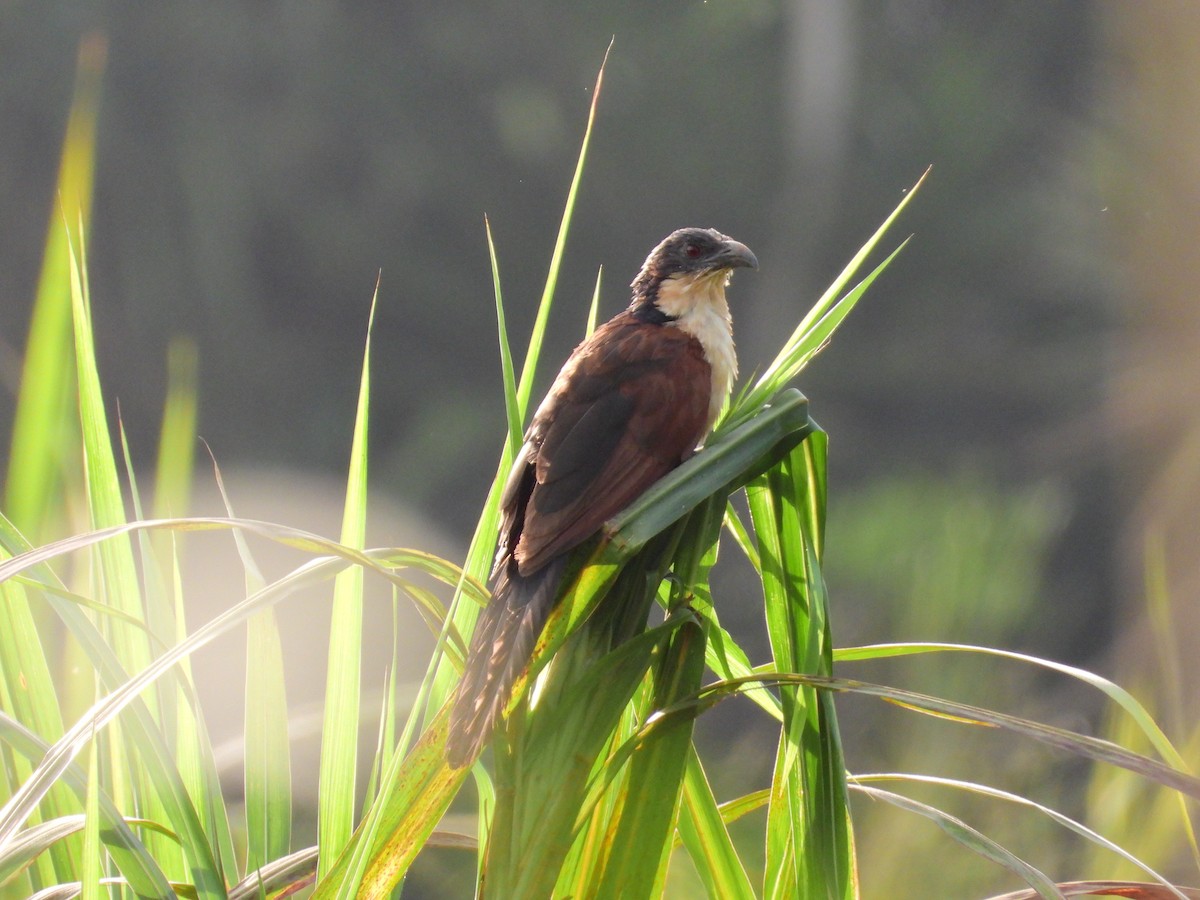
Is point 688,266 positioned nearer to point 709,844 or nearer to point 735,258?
point 735,258

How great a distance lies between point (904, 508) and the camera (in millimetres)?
3617

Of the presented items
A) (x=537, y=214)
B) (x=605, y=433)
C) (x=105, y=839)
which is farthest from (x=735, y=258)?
A: (x=537, y=214)

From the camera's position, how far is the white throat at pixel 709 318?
1.48 m

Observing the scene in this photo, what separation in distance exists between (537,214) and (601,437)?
780cm

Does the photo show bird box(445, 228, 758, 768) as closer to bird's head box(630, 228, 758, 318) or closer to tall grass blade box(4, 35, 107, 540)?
bird's head box(630, 228, 758, 318)

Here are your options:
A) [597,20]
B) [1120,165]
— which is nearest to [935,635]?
[1120,165]

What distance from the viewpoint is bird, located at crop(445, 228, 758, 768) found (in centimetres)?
78

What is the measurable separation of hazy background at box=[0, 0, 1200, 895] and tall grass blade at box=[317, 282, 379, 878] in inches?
237

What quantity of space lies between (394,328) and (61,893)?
825 cm

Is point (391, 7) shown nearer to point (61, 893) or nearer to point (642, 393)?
point (642, 393)

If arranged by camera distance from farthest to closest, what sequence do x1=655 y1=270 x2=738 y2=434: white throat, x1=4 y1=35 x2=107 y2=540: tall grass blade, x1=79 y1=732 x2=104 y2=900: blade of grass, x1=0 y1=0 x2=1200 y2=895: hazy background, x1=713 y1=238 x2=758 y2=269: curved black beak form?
x1=0 y1=0 x2=1200 y2=895: hazy background, x1=713 y1=238 x2=758 y2=269: curved black beak, x1=655 y1=270 x2=738 y2=434: white throat, x1=4 y1=35 x2=107 y2=540: tall grass blade, x1=79 y1=732 x2=104 y2=900: blade of grass

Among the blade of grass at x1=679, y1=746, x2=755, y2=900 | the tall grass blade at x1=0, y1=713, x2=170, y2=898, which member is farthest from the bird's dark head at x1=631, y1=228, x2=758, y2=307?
the tall grass blade at x1=0, y1=713, x2=170, y2=898

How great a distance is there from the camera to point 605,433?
4.06 ft

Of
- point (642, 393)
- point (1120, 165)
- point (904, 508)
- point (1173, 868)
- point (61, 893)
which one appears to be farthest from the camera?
point (1120, 165)
